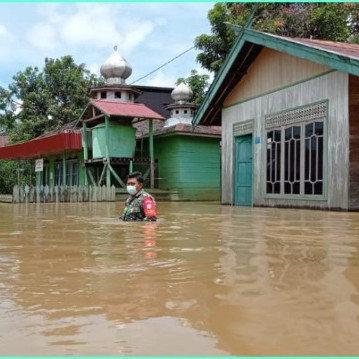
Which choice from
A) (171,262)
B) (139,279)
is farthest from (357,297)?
(171,262)

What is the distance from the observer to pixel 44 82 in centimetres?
3731

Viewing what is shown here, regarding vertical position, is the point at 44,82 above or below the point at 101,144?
above

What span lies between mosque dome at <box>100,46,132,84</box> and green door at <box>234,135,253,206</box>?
1037cm

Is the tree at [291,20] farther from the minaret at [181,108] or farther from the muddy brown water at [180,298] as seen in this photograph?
the muddy brown water at [180,298]

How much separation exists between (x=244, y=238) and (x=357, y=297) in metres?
3.45

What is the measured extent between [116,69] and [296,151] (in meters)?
14.1

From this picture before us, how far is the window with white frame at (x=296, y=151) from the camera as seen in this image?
13.9m

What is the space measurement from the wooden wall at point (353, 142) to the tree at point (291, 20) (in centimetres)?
1008

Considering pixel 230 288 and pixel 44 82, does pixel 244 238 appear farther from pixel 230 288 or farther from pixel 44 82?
pixel 44 82

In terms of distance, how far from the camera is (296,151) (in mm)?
14812

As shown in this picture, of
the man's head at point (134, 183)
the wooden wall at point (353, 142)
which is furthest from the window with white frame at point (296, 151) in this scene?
the man's head at point (134, 183)

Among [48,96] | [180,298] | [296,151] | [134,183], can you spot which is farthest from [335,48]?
[48,96]

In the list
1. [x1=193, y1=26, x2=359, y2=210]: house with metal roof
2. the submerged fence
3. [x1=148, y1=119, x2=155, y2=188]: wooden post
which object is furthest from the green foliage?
[x1=193, y1=26, x2=359, y2=210]: house with metal roof

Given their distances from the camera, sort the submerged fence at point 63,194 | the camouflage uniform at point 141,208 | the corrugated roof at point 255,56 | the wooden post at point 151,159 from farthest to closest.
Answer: the wooden post at point 151,159, the submerged fence at point 63,194, the corrugated roof at point 255,56, the camouflage uniform at point 141,208
